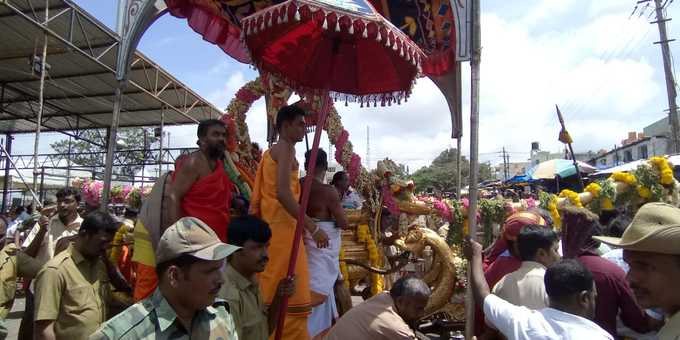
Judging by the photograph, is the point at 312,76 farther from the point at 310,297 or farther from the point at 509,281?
the point at 509,281

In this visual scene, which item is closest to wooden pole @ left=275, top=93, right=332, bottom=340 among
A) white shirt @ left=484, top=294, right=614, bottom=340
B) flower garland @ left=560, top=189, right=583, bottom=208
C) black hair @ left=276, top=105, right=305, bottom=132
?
black hair @ left=276, top=105, right=305, bottom=132

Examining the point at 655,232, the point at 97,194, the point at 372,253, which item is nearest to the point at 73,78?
the point at 97,194

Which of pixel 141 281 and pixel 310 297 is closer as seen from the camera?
pixel 141 281

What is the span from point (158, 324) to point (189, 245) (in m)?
0.28

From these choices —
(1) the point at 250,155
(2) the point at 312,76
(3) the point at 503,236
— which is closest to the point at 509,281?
(3) the point at 503,236

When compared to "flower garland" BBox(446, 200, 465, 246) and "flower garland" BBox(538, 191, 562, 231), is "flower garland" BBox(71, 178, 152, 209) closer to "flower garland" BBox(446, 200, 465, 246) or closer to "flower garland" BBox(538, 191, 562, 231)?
"flower garland" BBox(446, 200, 465, 246)

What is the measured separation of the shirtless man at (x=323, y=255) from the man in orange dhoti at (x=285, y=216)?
294 mm

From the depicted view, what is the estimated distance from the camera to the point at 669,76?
1898 centimetres

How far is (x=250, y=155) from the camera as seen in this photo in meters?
5.33

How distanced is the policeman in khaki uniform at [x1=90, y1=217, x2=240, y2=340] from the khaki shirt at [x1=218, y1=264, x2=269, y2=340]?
0.53 m

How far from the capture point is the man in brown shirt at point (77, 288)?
2.64 metres

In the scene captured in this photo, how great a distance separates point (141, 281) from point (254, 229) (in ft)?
4.37

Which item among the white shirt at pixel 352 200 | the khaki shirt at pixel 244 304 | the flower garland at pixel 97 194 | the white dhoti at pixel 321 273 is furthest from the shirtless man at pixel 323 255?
the flower garland at pixel 97 194

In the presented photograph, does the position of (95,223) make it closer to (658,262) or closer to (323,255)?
(323,255)
